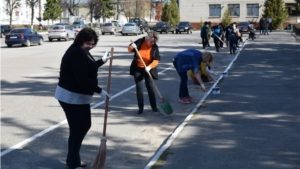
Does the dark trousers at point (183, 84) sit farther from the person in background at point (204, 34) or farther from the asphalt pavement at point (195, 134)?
the person in background at point (204, 34)

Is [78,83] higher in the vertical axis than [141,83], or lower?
higher

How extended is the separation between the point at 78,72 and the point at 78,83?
6.0 inches

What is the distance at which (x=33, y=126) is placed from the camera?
957 cm

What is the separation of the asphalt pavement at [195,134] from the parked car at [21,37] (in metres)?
23.2

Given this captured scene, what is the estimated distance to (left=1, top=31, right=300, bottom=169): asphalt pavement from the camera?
6.92 metres

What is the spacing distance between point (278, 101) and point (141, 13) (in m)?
96.7

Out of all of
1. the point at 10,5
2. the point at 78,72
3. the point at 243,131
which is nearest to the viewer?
the point at 78,72

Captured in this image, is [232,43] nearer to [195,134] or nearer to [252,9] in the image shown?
[195,134]

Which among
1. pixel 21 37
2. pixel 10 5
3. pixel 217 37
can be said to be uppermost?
pixel 10 5

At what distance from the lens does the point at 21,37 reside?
35781 mm

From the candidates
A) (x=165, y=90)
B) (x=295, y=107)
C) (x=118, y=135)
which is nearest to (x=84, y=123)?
(x=118, y=135)

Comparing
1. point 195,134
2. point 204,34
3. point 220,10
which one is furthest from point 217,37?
point 220,10

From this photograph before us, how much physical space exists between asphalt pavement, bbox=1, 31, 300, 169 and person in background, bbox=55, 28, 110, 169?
85cm

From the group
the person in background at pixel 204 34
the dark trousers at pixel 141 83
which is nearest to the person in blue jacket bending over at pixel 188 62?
the dark trousers at pixel 141 83
